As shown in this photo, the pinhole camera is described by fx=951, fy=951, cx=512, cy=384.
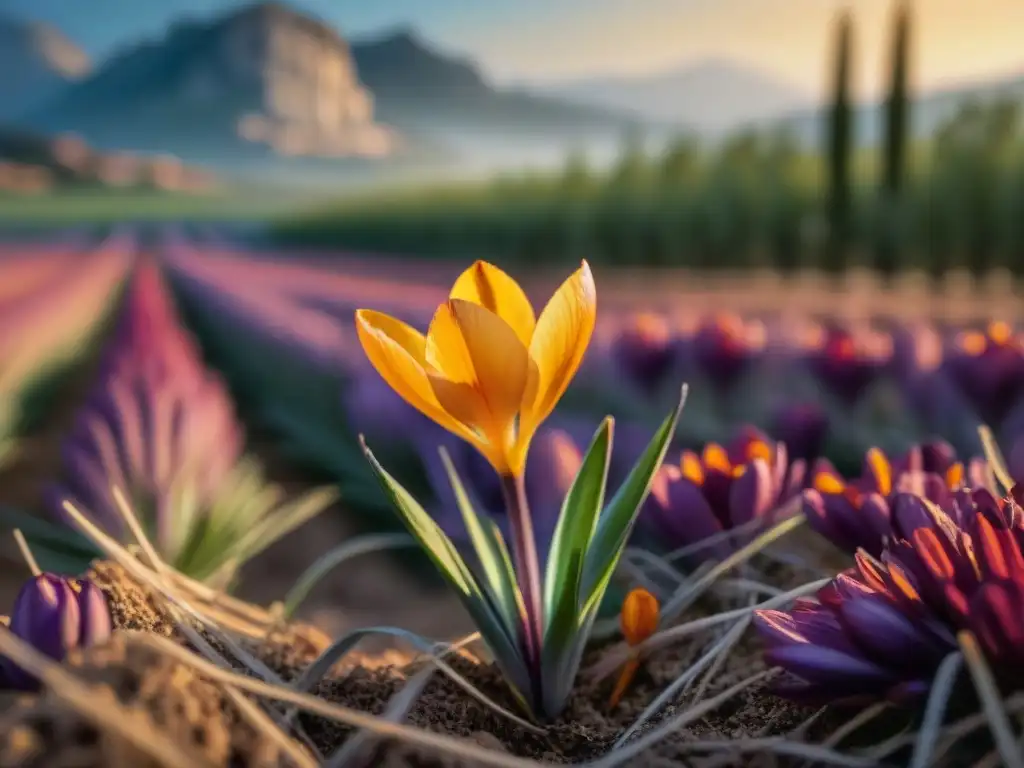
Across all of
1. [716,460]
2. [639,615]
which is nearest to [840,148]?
[716,460]

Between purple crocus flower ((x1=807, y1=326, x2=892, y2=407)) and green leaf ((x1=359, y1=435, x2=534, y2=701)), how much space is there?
1.27 metres

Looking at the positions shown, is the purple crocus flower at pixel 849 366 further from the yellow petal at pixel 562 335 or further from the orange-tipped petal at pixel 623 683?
the yellow petal at pixel 562 335

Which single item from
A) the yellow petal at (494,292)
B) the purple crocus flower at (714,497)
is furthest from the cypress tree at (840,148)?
the yellow petal at (494,292)

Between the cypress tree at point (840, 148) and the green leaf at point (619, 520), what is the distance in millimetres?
9614

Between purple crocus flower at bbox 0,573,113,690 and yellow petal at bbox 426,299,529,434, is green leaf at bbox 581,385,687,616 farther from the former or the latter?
purple crocus flower at bbox 0,573,113,690

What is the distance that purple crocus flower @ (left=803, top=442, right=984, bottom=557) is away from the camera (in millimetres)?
789

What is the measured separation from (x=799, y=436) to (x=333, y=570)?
199cm

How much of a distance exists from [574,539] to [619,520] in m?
0.05

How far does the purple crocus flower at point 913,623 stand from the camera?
1.75 ft

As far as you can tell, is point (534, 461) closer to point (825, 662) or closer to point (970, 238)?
point (825, 662)

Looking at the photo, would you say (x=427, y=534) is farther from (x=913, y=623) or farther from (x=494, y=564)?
(x=913, y=623)

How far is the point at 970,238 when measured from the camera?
8586 mm

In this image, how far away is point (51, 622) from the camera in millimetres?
603

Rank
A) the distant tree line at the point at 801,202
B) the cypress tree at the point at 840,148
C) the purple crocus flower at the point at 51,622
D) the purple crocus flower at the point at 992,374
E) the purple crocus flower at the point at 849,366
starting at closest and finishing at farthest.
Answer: the purple crocus flower at the point at 51,622, the purple crocus flower at the point at 992,374, the purple crocus flower at the point at 849,366, the distant tree line at the point at 801,202, the cypress tree at the point at 840,148
